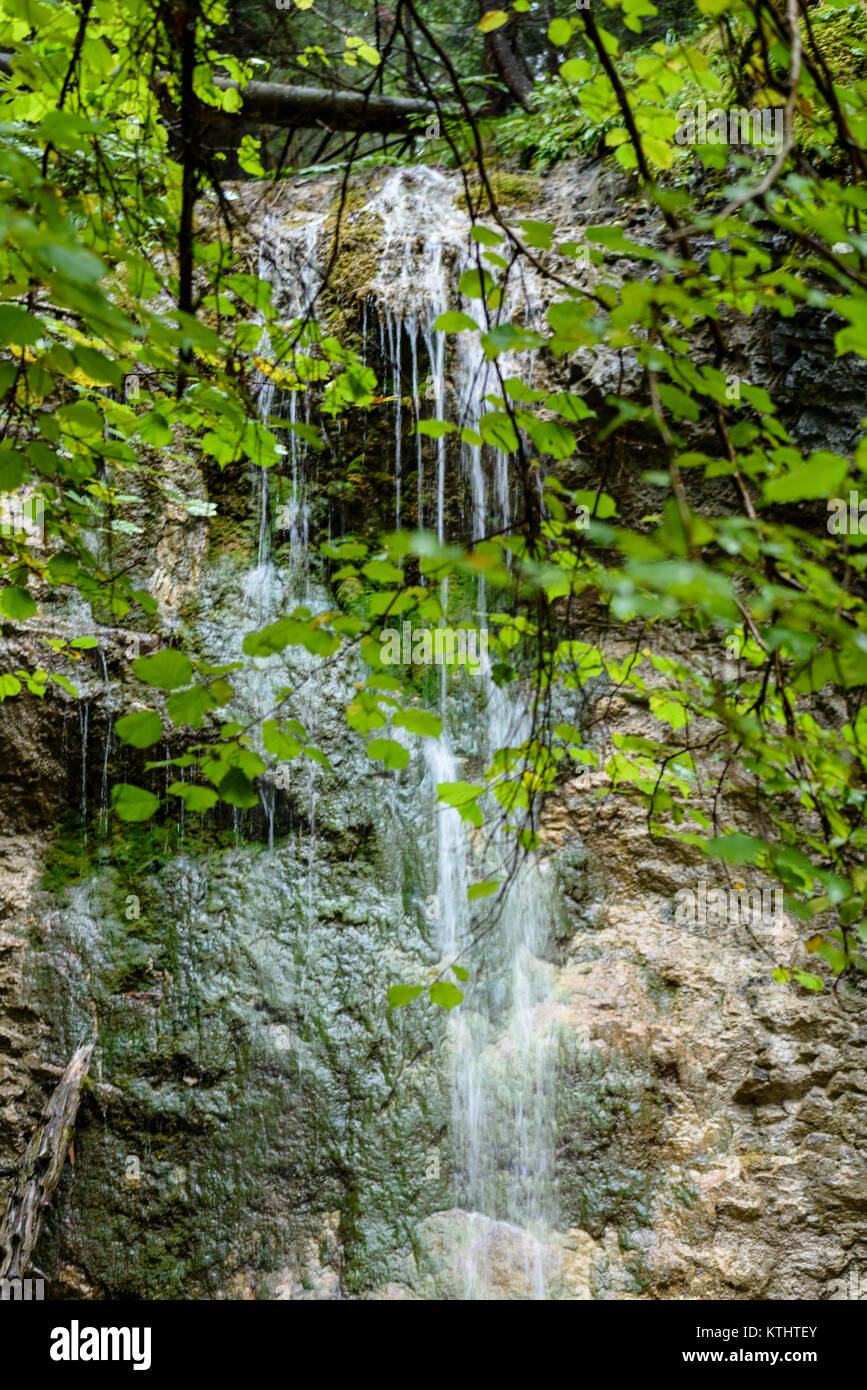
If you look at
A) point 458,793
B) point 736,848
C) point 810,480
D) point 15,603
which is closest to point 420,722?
point 458,793

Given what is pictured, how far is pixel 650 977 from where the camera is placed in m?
4.38

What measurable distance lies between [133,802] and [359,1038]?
3.16 metres

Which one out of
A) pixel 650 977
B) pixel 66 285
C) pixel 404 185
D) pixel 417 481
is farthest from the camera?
pixel 404 185

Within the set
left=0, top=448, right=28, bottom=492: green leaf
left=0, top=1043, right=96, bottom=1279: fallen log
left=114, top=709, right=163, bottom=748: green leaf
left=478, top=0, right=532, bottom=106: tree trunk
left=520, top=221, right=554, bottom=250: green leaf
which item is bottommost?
left=0, top=1043, right=96, bottom=1279: fallen log

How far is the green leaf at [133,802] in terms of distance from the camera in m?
1.61

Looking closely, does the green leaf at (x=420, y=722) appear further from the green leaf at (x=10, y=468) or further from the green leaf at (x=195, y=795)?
the green leaf at (x=10, y=468)

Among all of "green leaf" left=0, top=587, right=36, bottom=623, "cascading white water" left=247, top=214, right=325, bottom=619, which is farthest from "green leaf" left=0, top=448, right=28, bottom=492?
"cascading white water" left=247, top=214, right=325, bottom=619

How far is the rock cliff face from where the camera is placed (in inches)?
151

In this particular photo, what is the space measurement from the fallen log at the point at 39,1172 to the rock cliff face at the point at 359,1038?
0.26 ft

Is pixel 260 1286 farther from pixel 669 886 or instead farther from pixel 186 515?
pixel 186 515

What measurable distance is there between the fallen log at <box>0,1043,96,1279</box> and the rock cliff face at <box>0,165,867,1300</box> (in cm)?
8

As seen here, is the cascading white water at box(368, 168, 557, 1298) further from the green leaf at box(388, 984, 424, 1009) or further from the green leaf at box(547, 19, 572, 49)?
the green leaf at box(388, 984, 424, 1009)

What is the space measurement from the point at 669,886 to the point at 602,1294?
6.05 ft
